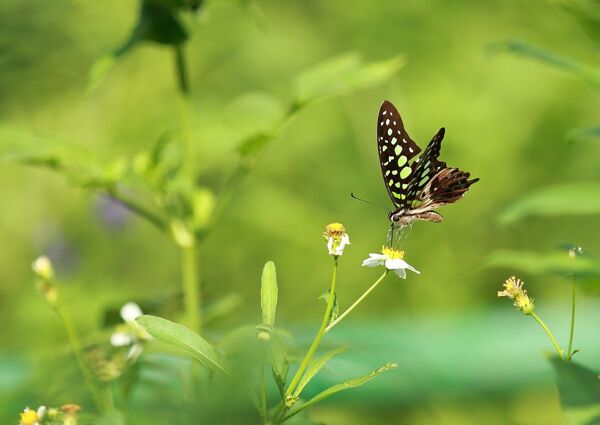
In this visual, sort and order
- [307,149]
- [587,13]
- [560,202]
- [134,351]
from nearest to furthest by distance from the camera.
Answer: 1. [560,202]
2. [587,13]
3. [134,351]
4. [307,149]

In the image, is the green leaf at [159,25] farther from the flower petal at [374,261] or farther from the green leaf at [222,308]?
the flower petal at [374,261]

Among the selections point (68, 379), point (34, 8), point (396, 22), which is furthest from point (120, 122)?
point (68, 379)

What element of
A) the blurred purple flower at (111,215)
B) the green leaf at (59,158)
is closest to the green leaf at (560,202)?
the green leaf at (59,158)

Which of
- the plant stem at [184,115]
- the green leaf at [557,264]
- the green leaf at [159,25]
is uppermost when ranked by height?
the green leaf at [159,25]

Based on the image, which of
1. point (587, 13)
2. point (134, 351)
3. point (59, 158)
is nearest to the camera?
point (587, 13)

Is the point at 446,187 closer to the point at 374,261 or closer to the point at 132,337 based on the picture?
the point at 374,261

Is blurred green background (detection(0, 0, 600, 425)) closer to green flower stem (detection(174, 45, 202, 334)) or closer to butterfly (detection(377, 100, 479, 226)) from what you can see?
green flower stem (detection(174, 45, 202, 334))

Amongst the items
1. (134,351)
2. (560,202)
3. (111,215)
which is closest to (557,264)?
(560,202)

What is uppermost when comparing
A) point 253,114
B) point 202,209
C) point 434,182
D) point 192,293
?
point 253,114
